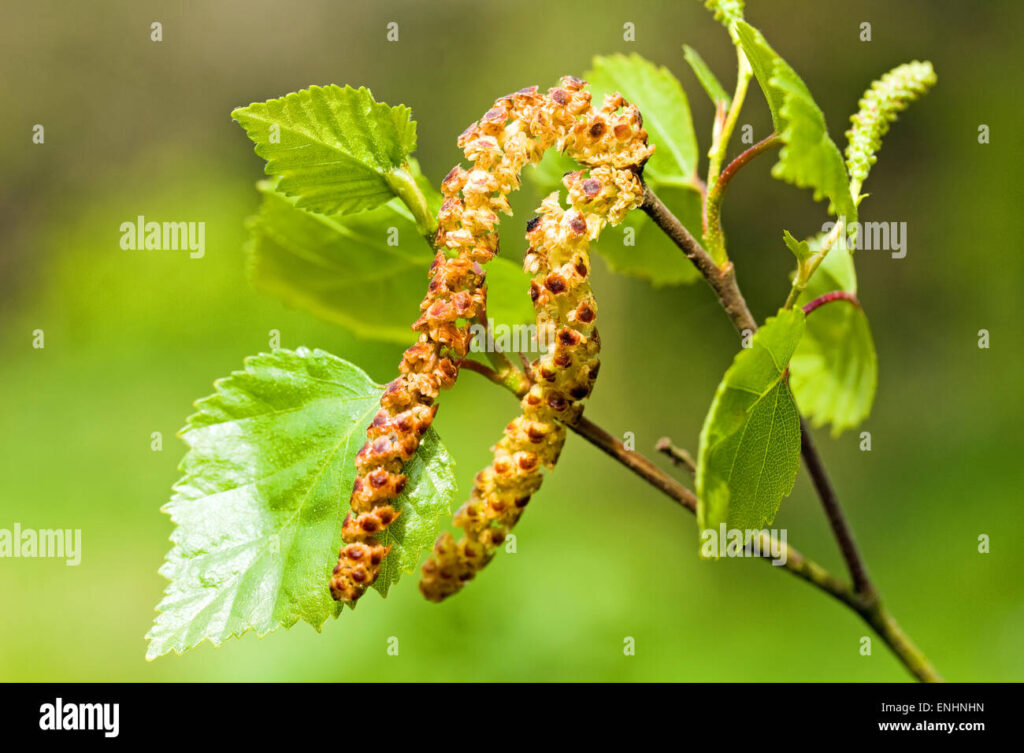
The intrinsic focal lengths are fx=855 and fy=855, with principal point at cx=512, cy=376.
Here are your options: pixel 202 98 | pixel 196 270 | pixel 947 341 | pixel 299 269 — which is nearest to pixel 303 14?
pixel 202 98

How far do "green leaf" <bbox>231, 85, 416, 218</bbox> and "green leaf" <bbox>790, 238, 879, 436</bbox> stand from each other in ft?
1.13

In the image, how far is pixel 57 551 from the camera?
7.57 ft

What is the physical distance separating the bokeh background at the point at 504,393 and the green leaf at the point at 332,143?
1466 millimetres

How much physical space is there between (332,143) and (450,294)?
0.13m

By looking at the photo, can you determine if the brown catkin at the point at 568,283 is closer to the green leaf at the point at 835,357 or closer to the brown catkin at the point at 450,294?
the brown catkin at the point at 450,294

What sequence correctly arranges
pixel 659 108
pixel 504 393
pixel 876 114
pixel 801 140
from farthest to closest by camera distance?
pixel 504 393 < pixel 659 108 < pixel 876 114 < pixel 801 140

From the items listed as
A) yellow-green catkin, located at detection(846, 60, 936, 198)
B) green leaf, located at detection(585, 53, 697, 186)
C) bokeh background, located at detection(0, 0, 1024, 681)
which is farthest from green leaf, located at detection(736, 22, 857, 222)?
bokeh background, located at detection(0, 0, 1024, 681)

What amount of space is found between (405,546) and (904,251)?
2.67 metres

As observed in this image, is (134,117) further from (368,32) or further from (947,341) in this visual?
(947,341)

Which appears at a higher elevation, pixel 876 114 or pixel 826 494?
pixel 876 114

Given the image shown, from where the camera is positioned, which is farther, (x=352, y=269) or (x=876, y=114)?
(x=352, y=269)

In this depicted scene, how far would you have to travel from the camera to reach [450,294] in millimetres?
415

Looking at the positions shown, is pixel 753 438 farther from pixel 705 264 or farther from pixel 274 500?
pixel 274 500

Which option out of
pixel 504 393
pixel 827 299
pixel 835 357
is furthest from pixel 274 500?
pixel 504 393
